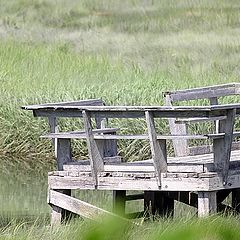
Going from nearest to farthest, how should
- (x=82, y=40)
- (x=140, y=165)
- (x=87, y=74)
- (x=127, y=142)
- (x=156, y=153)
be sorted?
(x=156, y=153) < (x=140, y=165) < (x=127, y=142) < (x=87, y=74) < (x=82, y=40)

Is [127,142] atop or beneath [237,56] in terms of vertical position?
beneath

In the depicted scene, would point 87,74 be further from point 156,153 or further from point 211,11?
point 211,11

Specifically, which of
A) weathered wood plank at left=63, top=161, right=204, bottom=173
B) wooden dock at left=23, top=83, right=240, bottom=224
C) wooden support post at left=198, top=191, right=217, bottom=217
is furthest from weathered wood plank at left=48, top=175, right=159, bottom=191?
wooden support post at left=198, top=191, right=217, bottom=217

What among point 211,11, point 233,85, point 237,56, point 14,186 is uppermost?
point 211,11

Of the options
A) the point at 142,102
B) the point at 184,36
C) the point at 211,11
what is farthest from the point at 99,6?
the point at 142,102

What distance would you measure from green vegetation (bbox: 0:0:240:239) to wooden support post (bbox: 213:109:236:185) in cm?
76

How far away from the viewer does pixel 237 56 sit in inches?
1022

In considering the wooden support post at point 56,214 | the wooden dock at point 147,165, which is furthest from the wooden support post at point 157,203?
the wooden support post at point 56,214

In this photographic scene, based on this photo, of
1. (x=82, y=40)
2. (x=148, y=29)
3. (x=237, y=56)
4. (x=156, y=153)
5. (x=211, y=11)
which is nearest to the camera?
(x=156, y=153)

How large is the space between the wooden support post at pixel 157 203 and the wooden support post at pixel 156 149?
1288mm

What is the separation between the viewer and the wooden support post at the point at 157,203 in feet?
29.0

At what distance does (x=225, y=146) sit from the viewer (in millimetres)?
7430

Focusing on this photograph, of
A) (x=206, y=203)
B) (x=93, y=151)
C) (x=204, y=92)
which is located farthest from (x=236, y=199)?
(x=93, y=151)

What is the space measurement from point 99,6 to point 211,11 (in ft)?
13.5
